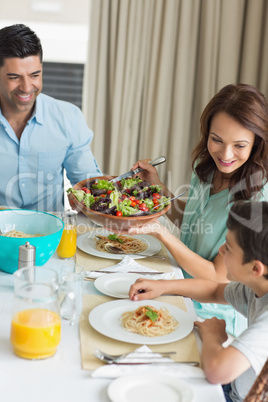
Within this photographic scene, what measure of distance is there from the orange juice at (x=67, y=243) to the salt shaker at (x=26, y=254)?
247 mm

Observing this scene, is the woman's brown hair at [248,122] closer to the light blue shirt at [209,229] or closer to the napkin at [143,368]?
the light blue shirt at [209,229]

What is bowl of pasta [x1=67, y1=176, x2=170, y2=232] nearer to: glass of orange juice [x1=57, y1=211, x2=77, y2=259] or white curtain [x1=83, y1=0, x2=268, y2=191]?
glass of orange juice [x1=57, y1=211, x2=77, y2=259]

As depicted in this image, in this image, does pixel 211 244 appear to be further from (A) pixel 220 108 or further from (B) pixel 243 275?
(B) pixel 243 275

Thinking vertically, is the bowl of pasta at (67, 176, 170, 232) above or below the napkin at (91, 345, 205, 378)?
above

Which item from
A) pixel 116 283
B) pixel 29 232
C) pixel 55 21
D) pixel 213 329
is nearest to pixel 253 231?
pixel 213 329

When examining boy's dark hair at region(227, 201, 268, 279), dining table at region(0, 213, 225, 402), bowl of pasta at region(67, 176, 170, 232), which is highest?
boy's dark hair at region(227, 201, 268, 279)

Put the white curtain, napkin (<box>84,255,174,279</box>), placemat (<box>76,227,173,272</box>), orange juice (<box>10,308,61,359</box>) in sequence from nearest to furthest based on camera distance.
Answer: orange juice (<box>10,308,61,359</box>) < napkin (<box>84,255,174,279</box>) < placemat (<box>76,227,173,272</box>) < the white curtain

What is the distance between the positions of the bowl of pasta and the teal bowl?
12 cm

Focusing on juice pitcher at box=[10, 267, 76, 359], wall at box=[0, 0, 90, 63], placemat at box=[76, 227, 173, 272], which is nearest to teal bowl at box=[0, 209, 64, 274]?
placemat at box=[76, 227, 173, 272]

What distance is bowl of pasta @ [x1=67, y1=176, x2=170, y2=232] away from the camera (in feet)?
5.53

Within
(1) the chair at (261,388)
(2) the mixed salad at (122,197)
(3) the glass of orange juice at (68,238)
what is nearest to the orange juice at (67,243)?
(3) the glass of orange juice at (68,238)

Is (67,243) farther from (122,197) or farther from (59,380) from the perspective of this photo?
(59,380)

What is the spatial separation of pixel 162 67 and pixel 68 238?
6.83 feet

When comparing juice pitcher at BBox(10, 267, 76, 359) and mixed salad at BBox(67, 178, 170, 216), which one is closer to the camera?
juice pitcher at BBox(10, 267, 76, 359)
